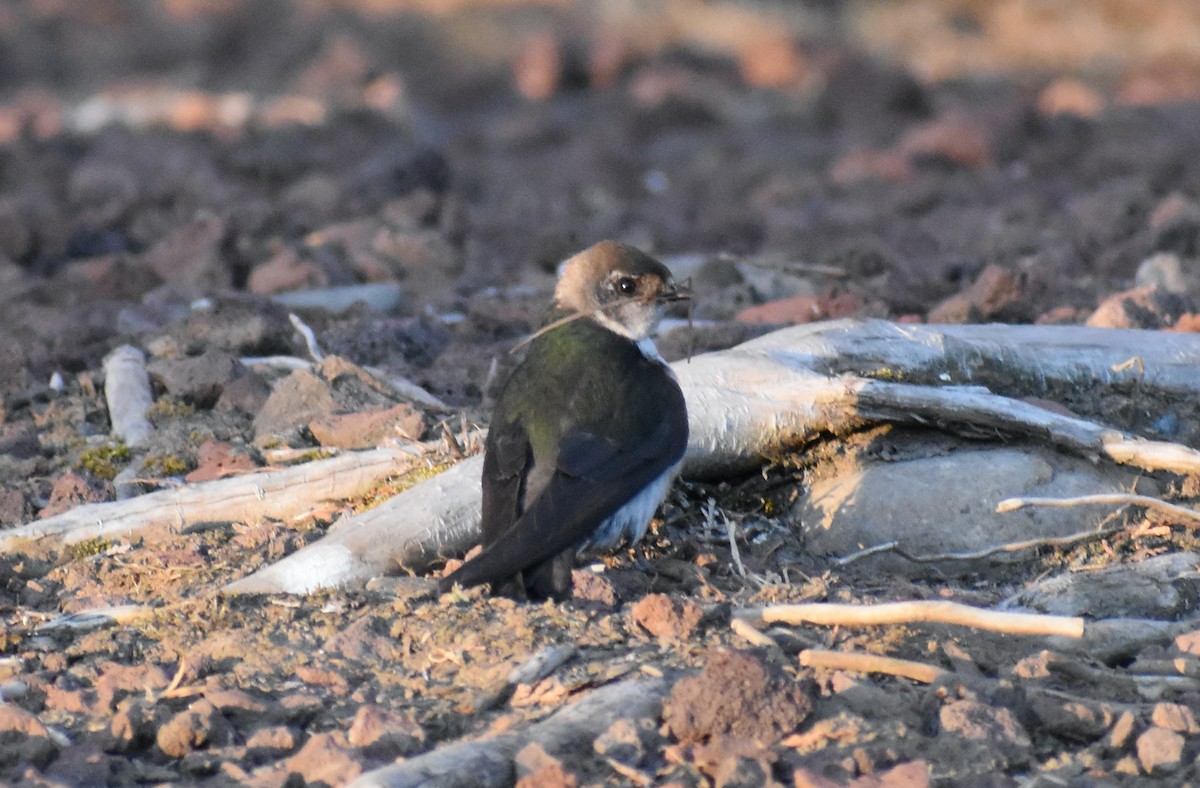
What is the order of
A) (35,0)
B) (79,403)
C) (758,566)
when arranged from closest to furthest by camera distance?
(758,566), (79,403), (35,0)

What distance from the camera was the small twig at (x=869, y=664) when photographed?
13.3 ft

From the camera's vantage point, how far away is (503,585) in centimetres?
464

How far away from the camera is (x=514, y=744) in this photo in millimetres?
3775

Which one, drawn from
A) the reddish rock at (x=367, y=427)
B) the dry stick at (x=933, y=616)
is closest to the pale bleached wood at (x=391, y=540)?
the reddish rock at (x=367, y=427)

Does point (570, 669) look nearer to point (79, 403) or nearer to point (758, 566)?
point (758, 566)

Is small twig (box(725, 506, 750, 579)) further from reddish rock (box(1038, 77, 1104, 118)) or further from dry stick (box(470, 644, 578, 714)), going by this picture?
reddish rock (box(1038, 77, 1104, 118))

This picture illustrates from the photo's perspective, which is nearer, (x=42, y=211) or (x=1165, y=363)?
(x=1165, y=363)

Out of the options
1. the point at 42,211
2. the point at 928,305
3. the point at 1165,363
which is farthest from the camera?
the point at 42,211

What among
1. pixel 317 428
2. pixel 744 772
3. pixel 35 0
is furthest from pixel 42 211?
pixel 35 0

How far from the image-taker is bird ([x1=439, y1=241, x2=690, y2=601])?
15.3 ft

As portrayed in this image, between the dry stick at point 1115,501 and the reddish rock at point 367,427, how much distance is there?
73.0 inches

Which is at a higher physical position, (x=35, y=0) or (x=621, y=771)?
(x=35, y=0)

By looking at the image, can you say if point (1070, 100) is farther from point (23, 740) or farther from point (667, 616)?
point (23, 740)

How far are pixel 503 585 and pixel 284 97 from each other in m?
11.6
